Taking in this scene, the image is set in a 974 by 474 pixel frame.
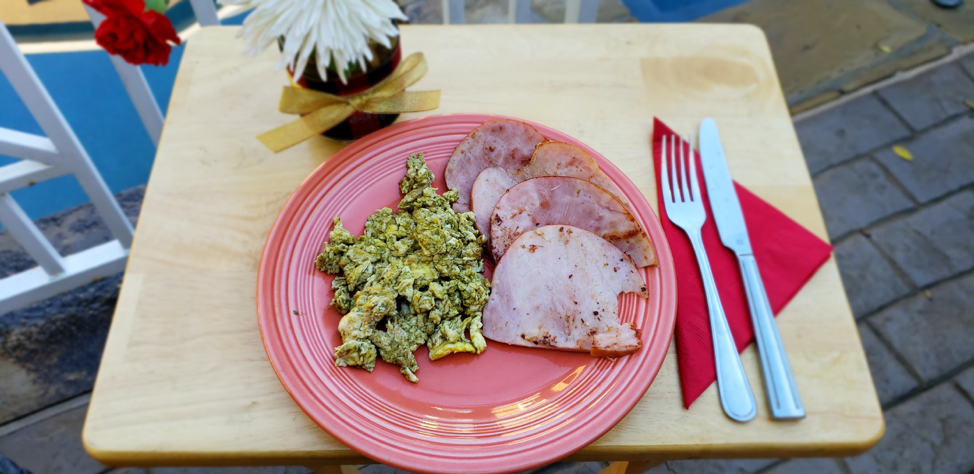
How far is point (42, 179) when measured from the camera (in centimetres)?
160

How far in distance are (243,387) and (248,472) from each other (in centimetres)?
100

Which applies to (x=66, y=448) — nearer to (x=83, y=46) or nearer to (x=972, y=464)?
(x=83, y=46)

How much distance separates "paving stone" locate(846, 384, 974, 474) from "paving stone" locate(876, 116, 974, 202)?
859 mm

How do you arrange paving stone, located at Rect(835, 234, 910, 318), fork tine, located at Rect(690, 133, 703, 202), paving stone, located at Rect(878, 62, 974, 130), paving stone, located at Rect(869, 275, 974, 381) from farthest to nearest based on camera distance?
paving stone, located at Rect(878, 62, 974, 130), paving stone, located at Rect(835, 234, 910, 318), paving stone, located at Rect(869, 275, 974, 381), fork tine, located at Rect(690, 133, 703, 202)

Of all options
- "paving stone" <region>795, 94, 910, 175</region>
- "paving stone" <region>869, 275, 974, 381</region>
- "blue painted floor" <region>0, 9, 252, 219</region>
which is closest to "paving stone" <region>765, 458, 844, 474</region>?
"paving stone" <region>869, 275, 974, 381</region>

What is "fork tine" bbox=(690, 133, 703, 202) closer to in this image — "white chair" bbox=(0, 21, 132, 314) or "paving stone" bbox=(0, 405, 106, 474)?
"white chair" bbox=(0, 21, 132, 314)

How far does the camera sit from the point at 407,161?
1126 millimetres

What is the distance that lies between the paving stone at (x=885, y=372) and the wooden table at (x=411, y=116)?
1.20 m

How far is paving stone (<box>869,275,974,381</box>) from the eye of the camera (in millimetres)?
2068

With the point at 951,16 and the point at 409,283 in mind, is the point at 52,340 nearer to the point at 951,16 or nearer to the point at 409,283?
the point at 409,283

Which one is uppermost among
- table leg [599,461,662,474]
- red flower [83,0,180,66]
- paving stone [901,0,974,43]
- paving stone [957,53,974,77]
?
red flower [83,0,180,66]

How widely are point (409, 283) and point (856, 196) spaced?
2.20 metres

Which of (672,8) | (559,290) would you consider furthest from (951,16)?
(559,290)

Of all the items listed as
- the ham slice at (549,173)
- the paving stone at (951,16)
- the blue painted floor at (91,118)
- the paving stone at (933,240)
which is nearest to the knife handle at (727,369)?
the ham slice at (549,173)
